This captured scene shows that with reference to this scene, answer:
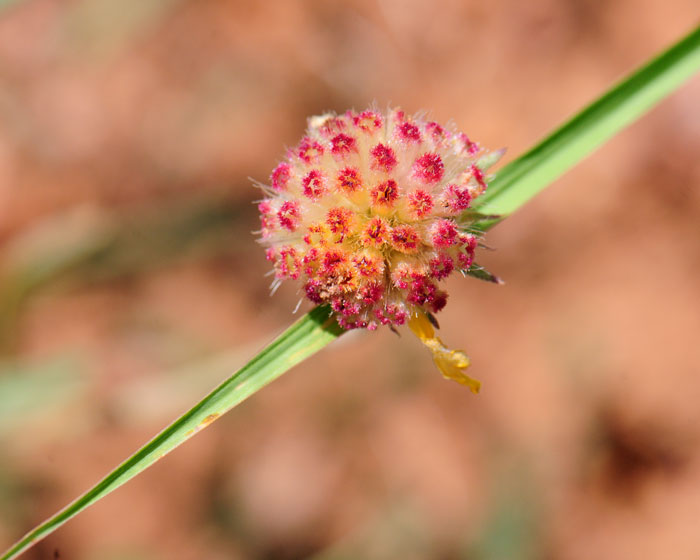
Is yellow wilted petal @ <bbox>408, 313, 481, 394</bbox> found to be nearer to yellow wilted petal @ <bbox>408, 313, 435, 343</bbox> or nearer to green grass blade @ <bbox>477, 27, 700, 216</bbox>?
yellow wilted petal @ <bbox>408, 313, 435, 343</bbox>

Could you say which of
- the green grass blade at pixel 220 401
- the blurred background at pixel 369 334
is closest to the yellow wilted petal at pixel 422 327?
the green grass blade at pixel 220 401

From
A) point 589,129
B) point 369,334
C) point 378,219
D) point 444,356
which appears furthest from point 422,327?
point 369,334

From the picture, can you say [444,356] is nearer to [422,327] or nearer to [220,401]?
[422,327]

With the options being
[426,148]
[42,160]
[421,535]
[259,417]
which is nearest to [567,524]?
[421,535]

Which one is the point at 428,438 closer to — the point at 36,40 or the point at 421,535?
the point at 421,535

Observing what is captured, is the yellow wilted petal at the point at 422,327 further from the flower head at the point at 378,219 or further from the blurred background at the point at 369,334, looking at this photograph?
the blurred background at the point at 369,334

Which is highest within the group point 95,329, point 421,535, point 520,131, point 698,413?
point 95,329
